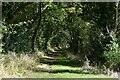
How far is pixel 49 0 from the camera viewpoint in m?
30.8

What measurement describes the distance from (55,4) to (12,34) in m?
10.8

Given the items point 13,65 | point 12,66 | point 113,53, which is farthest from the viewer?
point 113,53

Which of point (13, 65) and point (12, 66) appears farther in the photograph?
point (13, 65)

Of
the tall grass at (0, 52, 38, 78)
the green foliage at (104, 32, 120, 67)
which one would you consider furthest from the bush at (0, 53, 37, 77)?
the green foliage at (104, 32, 120, 67)

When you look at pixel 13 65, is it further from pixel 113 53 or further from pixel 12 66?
pixel 113 53

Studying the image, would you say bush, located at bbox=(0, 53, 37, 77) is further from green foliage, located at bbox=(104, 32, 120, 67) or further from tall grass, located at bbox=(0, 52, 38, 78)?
green foliage, located at bbox=(104, 32, 120, 67)

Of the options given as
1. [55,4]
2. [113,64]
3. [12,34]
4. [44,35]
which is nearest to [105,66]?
[113,64]

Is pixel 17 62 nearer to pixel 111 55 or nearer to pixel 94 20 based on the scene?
pixel 111 55

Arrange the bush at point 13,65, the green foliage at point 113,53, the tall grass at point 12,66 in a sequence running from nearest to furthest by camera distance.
Answer: the tall grass at point 12,66 < the bush at point 13,65 < the green foliage at point 113,53

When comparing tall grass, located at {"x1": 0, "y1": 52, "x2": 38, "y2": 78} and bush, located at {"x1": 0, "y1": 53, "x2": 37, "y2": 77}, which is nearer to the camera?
tall grass, located at {"x1": 0, "y1": 52, "x2": 38, "y2": 78}

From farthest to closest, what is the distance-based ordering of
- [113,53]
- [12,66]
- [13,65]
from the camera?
[113,53]
[13,65]
[12,66]

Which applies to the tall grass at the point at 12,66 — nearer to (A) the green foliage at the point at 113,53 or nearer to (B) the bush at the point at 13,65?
(B) the bush at the point at 13,65

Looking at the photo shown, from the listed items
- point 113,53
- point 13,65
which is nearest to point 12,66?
point 13,65

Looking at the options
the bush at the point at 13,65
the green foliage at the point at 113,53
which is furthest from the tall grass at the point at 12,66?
the green foliage at the point at 113,53
